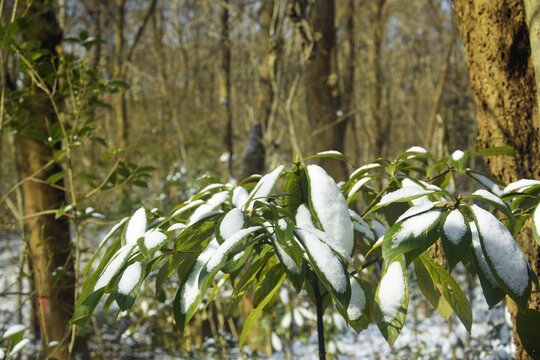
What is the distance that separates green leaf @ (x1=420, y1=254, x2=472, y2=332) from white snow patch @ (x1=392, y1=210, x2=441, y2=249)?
0.16m

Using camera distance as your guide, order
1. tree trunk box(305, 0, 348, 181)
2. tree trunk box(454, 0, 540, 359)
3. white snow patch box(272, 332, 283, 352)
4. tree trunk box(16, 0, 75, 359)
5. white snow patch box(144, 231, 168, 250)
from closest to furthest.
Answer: white snow patch box(144, 231, 168, 250) < tree trunk box(454, 0, 540, 359) < tree trunk box(16, 0, 75, 359) < white snow patch box(272, 332, 283, 352) < tree trunk box(305, 0, 348, 181)

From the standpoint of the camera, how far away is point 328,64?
4.41 m

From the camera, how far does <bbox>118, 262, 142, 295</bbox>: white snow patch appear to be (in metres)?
0.68

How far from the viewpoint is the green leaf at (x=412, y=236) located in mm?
622

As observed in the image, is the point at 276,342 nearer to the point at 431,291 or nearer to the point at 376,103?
the point at 431,291

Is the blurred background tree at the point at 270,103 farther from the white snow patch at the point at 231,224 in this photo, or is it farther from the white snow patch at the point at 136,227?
the white snow patch at the point at 136,227

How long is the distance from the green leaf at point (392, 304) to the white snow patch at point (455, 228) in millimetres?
138

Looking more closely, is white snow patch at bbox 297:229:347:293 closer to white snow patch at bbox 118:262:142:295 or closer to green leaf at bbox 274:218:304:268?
green leaf at bbox 274:218:304:268

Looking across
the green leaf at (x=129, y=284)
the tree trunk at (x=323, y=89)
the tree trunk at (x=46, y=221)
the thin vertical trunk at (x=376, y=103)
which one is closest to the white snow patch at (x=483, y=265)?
the green leaf at (x=129, y=284)

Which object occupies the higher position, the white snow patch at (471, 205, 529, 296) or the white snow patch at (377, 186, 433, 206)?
the white snow patch at (377, 186, 433, 206)

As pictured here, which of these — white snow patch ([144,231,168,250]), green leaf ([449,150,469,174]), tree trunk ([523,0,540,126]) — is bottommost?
white snow patch ([144,231,168,250])

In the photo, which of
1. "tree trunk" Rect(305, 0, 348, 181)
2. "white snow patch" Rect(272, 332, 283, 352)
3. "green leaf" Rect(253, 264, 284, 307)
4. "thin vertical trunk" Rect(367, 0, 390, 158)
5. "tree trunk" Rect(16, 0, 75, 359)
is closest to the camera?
"green leaf" Rect(253, 264, 284, 307)

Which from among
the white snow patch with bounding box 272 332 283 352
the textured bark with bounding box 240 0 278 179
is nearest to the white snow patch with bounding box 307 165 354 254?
the white snow patch with bounding box 272 332 283 352

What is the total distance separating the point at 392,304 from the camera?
73 centimetres
